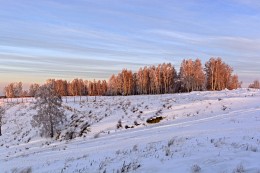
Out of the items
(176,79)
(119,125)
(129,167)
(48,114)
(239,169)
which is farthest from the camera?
(176,79)

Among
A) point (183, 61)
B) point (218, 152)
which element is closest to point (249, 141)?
point (218, 152)

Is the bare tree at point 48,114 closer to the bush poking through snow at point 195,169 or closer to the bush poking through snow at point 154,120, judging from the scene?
the bush poking through snow at point 154,120

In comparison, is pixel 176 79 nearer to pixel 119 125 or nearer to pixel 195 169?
pixel 119 125

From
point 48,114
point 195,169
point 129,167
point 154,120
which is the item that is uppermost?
point 195,169

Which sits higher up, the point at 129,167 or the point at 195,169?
the point at 195,169

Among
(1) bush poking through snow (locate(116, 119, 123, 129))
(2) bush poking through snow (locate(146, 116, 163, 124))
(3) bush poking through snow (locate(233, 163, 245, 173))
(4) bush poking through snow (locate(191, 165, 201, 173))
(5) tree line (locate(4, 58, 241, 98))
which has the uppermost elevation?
(5) tree line (locate(4, 58, 241, 98))

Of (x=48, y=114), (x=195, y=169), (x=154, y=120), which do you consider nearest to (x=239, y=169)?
(x=195, y=169)

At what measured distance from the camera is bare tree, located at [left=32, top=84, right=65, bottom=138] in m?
45.7

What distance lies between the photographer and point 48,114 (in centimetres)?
4822

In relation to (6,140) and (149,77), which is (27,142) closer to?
(6,140)

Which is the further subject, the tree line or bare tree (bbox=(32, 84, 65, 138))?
the tree line

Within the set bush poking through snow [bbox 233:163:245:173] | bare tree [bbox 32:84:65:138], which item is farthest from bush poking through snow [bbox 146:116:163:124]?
bush poking through snow [bbox 233:163:245:173]

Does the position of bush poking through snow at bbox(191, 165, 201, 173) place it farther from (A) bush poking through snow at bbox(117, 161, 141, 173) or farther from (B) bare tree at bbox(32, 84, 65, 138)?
(B) bare tree at bbox(32, 84, 65, 138)

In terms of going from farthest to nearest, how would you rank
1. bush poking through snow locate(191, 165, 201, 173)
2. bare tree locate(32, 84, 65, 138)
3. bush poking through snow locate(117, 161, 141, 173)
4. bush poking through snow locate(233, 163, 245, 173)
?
bare tree locate(32, 84, 65, 138)
bush poking through snow locate(117, 161, 141, 173)
bush poking through snow locate(191, 165, 201, 173)
bush poking through snow locate(233, 163, 245, 173)
